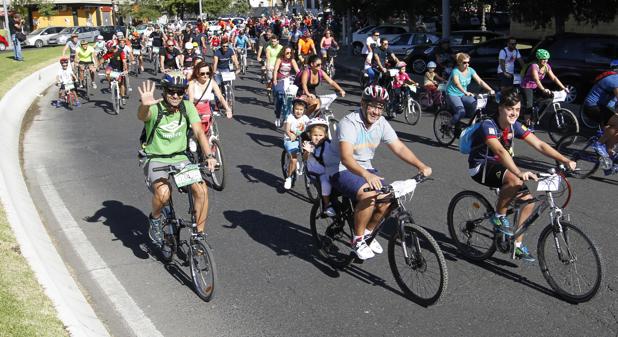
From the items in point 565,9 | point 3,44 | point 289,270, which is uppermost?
point 3,44

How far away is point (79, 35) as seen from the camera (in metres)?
52.1

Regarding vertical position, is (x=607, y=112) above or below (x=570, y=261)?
above

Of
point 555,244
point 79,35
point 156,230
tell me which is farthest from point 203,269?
point 79,35

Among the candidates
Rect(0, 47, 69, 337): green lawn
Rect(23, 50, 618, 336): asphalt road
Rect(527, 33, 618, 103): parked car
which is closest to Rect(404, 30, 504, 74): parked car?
Rect(527, 33, 618, 103): parked car

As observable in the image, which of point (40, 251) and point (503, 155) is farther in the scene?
point (40, 251)

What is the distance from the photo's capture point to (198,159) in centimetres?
998

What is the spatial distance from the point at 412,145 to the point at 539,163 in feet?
8.37

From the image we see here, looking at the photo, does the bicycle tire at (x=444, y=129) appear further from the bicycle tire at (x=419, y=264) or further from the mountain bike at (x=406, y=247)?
the bicycle tire at (x=419, y=264)

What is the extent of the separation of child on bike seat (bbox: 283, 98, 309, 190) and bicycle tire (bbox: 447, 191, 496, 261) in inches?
119

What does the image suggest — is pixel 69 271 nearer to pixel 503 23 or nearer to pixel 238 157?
pixel 238 157

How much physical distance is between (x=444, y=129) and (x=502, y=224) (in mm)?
6230

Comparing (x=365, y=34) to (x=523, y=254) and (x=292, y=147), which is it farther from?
(x=523, y=254)

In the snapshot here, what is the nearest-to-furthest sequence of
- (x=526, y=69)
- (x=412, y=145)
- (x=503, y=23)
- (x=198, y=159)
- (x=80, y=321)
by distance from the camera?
(x=80, y=321), (x=198, y=159), (x=412, y=145), (x=526, y=69), (x=503, y=23)

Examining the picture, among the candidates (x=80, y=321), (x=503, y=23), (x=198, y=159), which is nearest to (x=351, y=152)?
(x=80, y=321)
